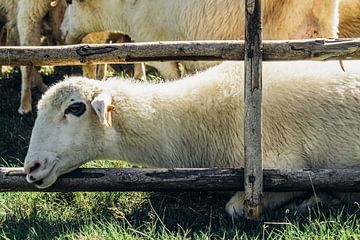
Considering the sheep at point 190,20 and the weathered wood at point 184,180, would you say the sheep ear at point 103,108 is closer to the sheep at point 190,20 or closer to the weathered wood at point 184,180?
the weathered wood at point 184,180

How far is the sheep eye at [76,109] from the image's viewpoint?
18.2 feet

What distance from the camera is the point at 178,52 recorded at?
530cm

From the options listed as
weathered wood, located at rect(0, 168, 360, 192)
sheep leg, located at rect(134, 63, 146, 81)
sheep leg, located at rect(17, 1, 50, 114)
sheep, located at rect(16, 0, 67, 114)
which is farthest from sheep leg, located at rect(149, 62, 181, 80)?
weathered wood, located at rect(0, 168, 360, 192)

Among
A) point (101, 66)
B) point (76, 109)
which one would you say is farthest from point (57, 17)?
point (76, 109)

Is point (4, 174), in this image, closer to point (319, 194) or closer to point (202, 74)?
point (202, 74)

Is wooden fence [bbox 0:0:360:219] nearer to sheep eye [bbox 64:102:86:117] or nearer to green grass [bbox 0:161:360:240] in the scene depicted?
green grass [bbox 0:161:360:240]

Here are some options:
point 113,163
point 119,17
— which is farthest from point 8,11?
point 113,163

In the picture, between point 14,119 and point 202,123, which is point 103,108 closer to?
point 202,123

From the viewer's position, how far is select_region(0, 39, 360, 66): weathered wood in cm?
516

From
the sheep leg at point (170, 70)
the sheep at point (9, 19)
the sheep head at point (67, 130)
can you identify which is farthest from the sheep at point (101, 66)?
the sheep head at point (67, 130)

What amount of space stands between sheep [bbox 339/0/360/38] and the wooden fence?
3492 mm

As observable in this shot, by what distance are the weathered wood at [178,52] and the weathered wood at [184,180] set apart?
31.2 inches

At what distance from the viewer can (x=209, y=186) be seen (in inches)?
207

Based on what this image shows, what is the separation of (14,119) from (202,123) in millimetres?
3632
